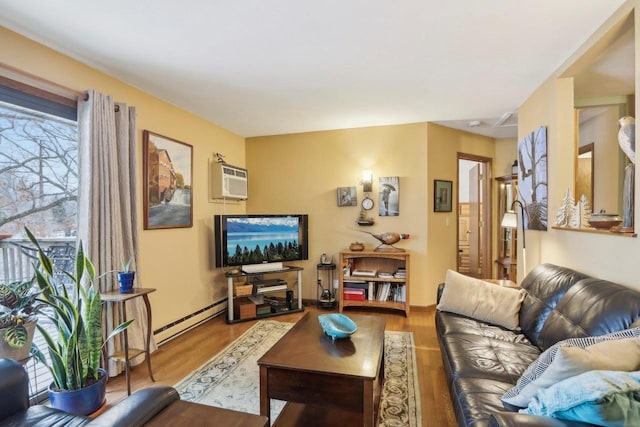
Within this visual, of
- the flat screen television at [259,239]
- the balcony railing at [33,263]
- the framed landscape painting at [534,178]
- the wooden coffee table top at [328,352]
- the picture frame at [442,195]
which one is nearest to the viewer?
the wooden coffee table top at [328,352]

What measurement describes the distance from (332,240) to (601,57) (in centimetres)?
316

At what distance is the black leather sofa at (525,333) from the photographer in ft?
4.39

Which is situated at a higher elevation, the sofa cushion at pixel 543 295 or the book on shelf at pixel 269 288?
the sofa cushion at pixel 543 295

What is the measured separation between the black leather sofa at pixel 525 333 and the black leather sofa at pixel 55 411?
48.2 inches

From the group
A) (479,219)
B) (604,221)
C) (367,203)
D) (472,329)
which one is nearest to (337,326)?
(472,329)

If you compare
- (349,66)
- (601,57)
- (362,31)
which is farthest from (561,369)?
(601,57)

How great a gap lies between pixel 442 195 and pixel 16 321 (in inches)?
164

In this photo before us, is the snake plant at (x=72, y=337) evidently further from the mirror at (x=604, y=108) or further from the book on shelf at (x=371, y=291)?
the mirror at (x=604, y=108)

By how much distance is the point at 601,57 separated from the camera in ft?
7.42

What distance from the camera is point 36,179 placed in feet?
6.91

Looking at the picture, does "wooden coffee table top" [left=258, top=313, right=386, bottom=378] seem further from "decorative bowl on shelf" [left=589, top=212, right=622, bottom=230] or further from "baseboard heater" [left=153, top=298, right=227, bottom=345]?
"baseboard heater" [left=153, top=298, right=227, bottom=345]

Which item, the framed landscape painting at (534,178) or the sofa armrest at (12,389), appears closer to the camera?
the sofa armrest at (12,389)

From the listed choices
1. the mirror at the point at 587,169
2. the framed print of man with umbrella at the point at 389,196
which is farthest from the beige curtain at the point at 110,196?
the mirror at the point at 587,169

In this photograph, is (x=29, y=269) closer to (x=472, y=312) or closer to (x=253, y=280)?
(x=253, y=280)
